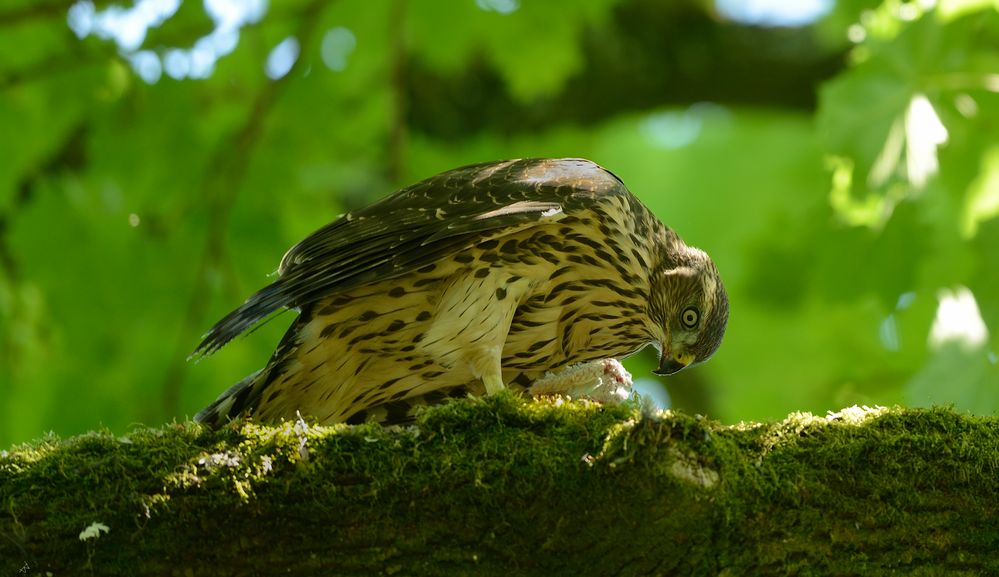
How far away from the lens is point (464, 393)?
472 cm

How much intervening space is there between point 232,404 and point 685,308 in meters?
1.88

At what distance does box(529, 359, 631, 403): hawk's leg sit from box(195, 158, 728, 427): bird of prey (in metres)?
0.04

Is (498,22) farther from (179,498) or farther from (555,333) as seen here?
(179,498)

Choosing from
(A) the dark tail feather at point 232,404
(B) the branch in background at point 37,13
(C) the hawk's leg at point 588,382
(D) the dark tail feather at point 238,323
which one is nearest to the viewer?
(D) the dark tail feather at point 238,323

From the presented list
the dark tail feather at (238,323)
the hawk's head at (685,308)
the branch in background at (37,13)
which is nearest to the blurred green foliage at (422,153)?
the branch in background at (37,13)

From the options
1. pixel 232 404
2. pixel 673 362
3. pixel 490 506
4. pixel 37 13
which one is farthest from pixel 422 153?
pixel 490 506

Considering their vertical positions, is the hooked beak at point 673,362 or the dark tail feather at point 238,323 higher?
the hooked beak at point 673,362

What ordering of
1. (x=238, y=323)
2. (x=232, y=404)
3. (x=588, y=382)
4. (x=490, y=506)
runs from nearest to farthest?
(x=490, y=506), (x=238, y=323), (x=232, y=404), (x=588, y=382)

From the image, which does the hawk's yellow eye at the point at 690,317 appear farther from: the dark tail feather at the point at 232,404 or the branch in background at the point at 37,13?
the branch in background at the point at 37,13

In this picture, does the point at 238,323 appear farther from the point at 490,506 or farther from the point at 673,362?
the point at 673,362

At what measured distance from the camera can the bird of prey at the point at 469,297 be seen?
4.21 m

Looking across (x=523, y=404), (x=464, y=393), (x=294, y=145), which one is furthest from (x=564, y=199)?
(x=294, y=145)

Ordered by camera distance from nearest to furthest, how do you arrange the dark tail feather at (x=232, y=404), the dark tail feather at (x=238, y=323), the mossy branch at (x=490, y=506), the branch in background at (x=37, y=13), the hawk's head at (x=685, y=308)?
1. the mossy branch at (x=490, y=506)
2. the dark tail feather at (x=238, y=323)
3. the dark tail feather at (x=232, y=404)
4. the hawk's head at (x=685, y=308)
5. the branch in background at (x=37, y=13)

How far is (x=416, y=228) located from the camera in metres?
4.30
